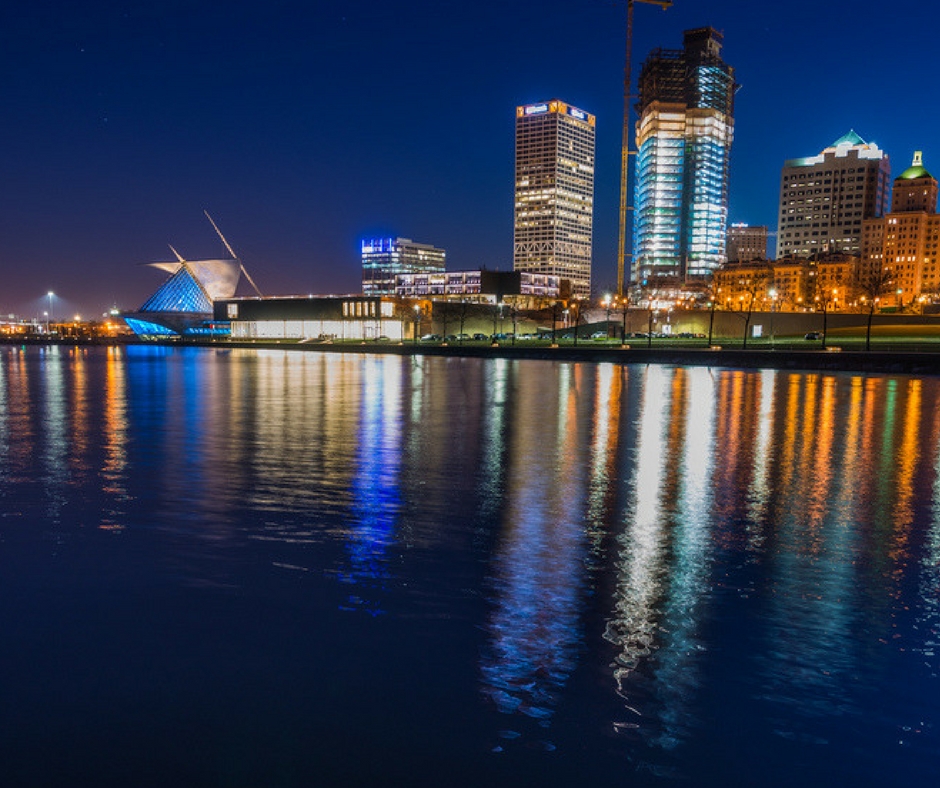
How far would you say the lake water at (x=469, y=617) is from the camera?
4.32 m

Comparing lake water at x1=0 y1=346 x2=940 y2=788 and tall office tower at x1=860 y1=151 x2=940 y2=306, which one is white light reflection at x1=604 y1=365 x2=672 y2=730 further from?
tall office tower at x1=860 y1=151 x2=940 y2=306

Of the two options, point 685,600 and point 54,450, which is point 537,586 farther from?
point 54,450

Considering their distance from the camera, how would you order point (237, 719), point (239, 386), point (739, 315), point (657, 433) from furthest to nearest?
point (739, 315) < point (239, 386) < point (657, 433) < point (237, 719)

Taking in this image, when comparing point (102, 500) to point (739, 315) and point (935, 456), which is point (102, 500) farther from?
point (739, 315)

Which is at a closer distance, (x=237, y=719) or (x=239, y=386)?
(x=237, y=719)

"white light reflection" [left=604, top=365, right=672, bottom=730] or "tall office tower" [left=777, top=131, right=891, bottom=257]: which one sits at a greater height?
"tall office tower" [left=777, top=131, right=891, bottom=257]

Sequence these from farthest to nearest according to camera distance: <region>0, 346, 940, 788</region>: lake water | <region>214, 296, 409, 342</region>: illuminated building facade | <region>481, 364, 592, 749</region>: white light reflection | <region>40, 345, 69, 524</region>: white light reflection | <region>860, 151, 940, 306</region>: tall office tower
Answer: <region>860, 151, 940, 306</region>: tall office tower < <region>214, 296, 409, 342</region>: illuminated building facade < <region>40, 345, 69, 524</region>: white light reflection < <region>481, 364, 592, 749</region>: white light reflection < <region>0, 346, 940, 788</region>: lake water

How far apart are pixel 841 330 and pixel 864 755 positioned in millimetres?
80994

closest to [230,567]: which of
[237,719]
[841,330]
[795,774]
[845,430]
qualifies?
[237,719]

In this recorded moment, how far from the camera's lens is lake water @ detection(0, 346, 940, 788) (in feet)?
14.2

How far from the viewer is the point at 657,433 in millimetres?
16531

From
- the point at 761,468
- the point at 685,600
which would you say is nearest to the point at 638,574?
the point at 685,600

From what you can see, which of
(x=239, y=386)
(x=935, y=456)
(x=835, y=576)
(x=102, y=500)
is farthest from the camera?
(x=239, y=386)

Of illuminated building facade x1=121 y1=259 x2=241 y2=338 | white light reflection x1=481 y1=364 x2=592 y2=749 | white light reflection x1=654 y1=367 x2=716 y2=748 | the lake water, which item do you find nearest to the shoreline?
the lake water
